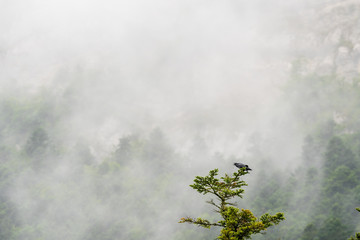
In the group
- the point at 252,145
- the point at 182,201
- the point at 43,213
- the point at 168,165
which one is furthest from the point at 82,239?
the point at 252,145

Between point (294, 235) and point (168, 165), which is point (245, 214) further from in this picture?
point (168, 165)

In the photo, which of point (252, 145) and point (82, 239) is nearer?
point (82, 239)

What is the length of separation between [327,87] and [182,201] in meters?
94.6

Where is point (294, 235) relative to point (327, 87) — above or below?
below

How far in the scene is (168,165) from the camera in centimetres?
19175

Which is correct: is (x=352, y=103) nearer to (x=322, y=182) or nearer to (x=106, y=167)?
(x=322, y=182)

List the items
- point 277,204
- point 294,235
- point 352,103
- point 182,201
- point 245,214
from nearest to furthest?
point 245,214
point 294,235
point 277,204
point 182,201
point 352,103

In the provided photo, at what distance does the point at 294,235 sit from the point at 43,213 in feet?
342

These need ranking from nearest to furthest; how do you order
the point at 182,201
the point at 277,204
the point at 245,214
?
the point at 245,214 < the point at 277,204 < the point at 182,201

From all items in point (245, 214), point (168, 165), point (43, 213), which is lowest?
point (245, 214)

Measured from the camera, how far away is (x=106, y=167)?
195375 millimetres

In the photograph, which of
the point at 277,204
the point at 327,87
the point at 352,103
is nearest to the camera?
the point at 277,204

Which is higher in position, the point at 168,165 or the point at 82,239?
the point at 168,165

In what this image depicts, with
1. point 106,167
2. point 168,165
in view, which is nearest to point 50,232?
point 106,167
